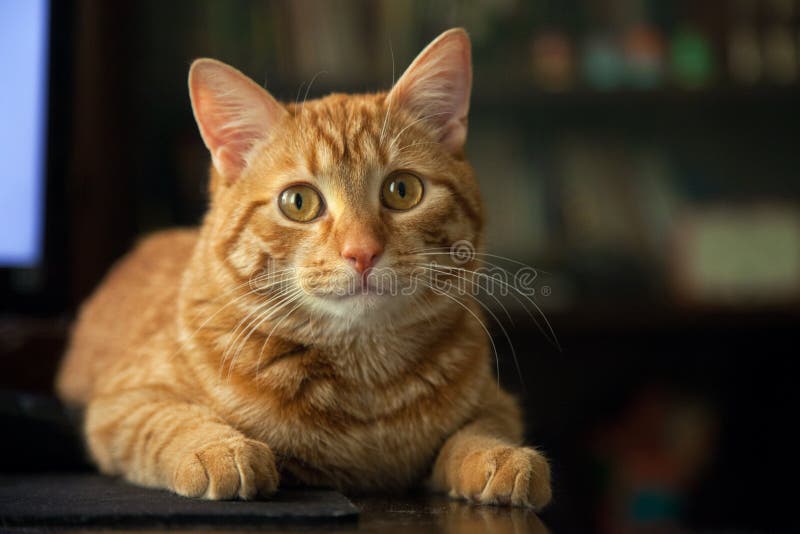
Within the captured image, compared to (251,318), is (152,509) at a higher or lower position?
lower

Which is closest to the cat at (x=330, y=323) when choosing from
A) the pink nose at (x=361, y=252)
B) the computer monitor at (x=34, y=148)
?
the pink nose at (x=361, y=252)

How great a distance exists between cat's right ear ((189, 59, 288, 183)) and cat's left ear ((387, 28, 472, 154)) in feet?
0.64

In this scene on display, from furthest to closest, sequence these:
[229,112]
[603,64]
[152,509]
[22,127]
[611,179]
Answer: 1. [611,179]
2. [603,64]
3. [22,127]
4. [229,112]
5. [152,509]

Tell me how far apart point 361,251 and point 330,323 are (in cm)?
14

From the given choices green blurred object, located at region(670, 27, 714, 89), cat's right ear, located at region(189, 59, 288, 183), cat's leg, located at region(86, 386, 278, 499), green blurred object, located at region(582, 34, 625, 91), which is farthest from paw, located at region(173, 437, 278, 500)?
green blurred object, located at region(670, 27, 714, 89)

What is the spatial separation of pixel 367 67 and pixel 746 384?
1.78m

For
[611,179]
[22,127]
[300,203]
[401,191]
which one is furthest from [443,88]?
[611,179]

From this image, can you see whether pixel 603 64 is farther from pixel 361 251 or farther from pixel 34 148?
pixel 361 251

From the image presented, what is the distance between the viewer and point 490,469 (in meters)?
1.07

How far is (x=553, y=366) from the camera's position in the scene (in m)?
3.25

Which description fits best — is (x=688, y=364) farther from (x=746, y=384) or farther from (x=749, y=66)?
(x=749, y=66)

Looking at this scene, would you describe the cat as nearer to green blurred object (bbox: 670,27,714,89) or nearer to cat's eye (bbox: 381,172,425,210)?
cat's eye (bbox: 381,172,425,210)

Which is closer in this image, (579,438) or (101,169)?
(101,169)

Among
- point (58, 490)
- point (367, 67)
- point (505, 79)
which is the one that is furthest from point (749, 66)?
point (58, 490)
